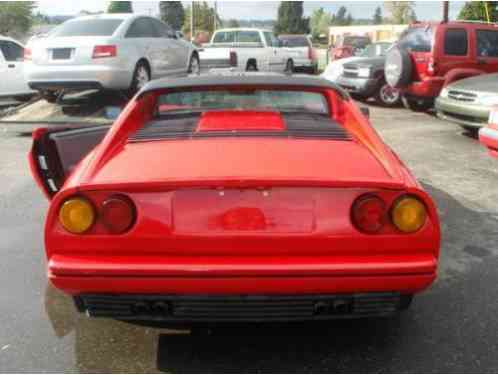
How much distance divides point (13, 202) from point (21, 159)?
2167 millimetres

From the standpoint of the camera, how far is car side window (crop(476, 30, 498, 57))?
11.8 metres

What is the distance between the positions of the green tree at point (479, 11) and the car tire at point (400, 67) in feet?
28.9

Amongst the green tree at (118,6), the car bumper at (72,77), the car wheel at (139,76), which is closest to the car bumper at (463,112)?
the car wheel at (139,76)

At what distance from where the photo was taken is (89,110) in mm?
11367

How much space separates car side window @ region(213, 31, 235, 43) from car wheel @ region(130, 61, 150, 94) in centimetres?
726

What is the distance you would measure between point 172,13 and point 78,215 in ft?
239

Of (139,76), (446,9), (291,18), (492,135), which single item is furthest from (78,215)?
Result: (291,18)

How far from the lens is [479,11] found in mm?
19750

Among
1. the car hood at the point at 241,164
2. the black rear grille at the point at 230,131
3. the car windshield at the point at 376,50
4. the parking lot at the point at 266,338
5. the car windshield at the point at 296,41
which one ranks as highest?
the car windshield at the point at 296,41

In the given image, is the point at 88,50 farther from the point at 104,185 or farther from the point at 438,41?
the point at 104,185

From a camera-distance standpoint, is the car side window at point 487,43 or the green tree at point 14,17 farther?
the green tree at point 14,17

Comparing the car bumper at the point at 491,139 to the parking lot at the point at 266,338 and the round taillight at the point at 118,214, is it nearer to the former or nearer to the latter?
the parking lot at the point at 266,338

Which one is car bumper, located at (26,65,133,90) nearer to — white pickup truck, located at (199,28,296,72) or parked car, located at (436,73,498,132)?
parked car, located at (436,73,498,132)

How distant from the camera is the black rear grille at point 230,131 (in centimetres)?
299
